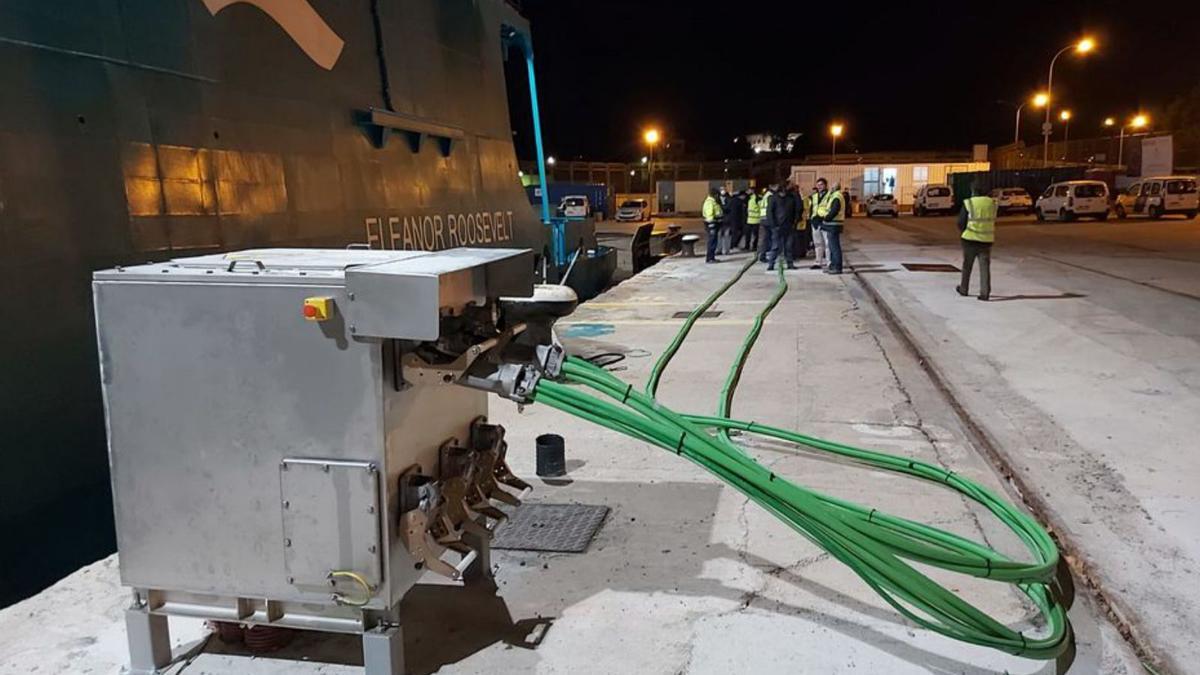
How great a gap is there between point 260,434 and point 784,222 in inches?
623

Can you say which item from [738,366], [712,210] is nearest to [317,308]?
[738,366]

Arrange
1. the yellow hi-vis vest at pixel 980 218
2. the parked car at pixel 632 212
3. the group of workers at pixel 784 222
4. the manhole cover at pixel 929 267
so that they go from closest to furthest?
1. the yellow hi-vis vest at pixel 980 218
2. the group of workers at pixel 784 222
3. the manhole cover at pixel 929 267
4. the parked car at pixel 632 212

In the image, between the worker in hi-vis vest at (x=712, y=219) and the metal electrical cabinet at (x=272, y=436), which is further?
the worker in hi-vis vest at (x=712, y=219)

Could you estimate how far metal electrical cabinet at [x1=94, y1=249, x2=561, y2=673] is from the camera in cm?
282

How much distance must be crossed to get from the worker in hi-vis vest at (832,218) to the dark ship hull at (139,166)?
10266 mm

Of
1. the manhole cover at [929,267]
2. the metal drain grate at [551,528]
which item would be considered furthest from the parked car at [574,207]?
the metal drain grate at [551,528]

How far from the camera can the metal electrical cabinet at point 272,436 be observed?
2816 mm

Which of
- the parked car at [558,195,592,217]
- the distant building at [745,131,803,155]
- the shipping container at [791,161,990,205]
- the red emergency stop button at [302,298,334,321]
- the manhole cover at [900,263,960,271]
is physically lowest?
the manhole cover at [900,263,960,271]

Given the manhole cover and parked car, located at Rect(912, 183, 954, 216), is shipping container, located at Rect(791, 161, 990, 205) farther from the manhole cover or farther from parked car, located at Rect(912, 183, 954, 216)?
the manhole cover

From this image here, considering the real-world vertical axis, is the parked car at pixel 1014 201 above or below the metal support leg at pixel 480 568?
above

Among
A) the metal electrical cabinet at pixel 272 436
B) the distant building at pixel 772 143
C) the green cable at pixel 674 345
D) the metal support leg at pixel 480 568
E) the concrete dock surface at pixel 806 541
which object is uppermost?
the distant building at pixel 772 143

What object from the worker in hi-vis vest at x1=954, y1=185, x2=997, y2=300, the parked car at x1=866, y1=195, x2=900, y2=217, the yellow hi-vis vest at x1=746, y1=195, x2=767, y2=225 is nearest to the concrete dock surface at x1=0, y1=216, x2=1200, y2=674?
the worker in hi-vis vest at x1=954, y1=185, x2=997, y2=300

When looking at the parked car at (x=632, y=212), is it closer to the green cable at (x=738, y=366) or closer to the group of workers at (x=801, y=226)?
the group of workers at (x=801, y=226)

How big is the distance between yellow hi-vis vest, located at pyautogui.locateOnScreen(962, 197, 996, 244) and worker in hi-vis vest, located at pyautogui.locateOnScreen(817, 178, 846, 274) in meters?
3.95
